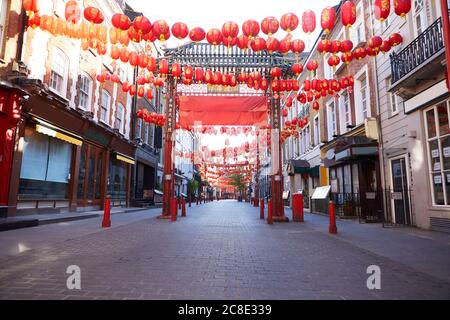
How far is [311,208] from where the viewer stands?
20359 mm

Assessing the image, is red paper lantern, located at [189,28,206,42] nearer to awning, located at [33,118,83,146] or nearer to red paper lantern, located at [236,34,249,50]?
red paper lantern, located at [236,34,249,50]

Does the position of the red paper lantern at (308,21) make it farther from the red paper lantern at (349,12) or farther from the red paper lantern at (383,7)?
the red paper lantern at (383,7)

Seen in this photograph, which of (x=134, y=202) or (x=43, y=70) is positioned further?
(x=134, y=202)

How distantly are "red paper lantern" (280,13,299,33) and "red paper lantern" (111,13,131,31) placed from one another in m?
4.20

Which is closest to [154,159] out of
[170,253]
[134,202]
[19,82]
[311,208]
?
[134,202]

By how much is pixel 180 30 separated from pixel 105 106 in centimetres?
1144

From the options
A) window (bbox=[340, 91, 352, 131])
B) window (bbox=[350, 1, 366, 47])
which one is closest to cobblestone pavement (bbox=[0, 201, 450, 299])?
window (bbox=[340, 91, 352, 131])

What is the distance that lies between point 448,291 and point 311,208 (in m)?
17.1

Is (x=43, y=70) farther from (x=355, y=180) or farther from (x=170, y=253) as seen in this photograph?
(x=355, y=180)

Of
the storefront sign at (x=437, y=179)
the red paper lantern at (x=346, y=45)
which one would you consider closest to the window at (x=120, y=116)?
the red paper lantern at (x=346, y=45)

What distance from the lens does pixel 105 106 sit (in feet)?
59.4

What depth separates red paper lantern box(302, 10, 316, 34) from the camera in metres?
7.92

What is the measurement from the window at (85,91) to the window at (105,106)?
5.46 feet

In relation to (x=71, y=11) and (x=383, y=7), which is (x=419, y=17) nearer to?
(x=383, y=7)
